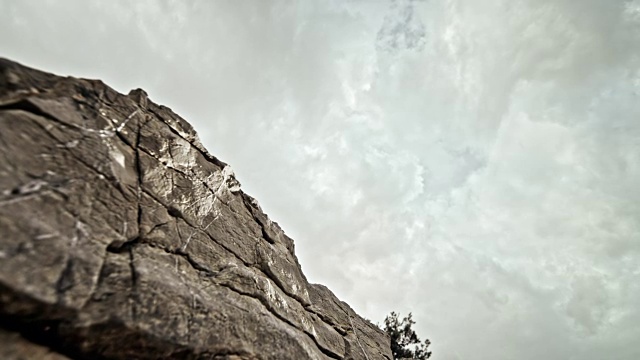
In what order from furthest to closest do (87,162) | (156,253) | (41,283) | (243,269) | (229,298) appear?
1. (243,269)
2. (229,298)
3. (156,253)
4. (87,162)
5. (41,283)

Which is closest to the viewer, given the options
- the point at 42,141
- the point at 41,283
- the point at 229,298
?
the point at 41,283

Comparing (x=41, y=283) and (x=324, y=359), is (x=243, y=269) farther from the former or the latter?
(x=41, y=283)

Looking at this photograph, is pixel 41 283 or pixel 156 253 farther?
pixel 156 253

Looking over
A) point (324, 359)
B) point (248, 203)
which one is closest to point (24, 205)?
point (248, 203)

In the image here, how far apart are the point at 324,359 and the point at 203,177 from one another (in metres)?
10.7

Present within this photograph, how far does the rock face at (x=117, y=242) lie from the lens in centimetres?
730

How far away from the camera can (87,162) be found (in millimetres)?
9461

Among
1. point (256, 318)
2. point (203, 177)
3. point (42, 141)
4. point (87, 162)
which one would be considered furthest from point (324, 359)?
point (42, 141)

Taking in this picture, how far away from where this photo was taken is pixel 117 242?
30.6 feet

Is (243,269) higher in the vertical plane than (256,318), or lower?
higher

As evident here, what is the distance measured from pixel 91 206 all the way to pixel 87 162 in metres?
1.42

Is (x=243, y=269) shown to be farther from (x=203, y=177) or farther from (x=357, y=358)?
(x=357, y=358)

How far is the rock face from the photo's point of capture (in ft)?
24.0

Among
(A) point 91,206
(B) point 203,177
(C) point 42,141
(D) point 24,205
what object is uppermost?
(B) point 203,177
